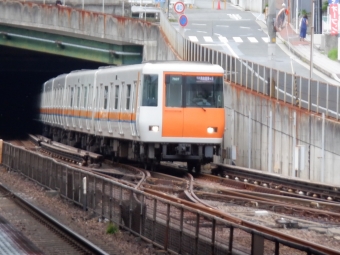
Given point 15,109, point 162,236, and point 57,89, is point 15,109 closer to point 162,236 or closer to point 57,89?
point 57,89

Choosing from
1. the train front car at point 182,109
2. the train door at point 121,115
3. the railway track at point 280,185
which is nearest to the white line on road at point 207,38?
the train door at point 121,115

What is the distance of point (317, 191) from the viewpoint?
20094mm

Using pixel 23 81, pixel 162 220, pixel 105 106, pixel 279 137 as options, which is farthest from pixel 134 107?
pixel 23 81

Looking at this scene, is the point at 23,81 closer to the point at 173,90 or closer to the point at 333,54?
the point at 333,54

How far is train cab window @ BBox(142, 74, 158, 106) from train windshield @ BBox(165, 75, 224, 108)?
12.0 inches

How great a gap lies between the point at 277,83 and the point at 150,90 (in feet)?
16.3

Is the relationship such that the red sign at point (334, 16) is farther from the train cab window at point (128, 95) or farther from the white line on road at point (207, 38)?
the train cab window at point (128, 95)

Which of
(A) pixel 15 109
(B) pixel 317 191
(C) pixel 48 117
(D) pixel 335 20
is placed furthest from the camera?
(A) pixel 15 109

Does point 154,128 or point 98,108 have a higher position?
point 98,108

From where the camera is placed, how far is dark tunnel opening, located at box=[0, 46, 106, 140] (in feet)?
168

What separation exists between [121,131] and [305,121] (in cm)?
597

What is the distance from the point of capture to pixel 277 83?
27.5m

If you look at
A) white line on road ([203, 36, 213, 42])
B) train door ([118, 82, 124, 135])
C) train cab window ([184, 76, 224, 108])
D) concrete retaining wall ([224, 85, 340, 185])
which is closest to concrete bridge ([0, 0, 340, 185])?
concrete retaining wall ([224, 85, 340, 185])

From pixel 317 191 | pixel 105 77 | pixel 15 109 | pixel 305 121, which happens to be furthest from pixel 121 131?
pixel 15 109
